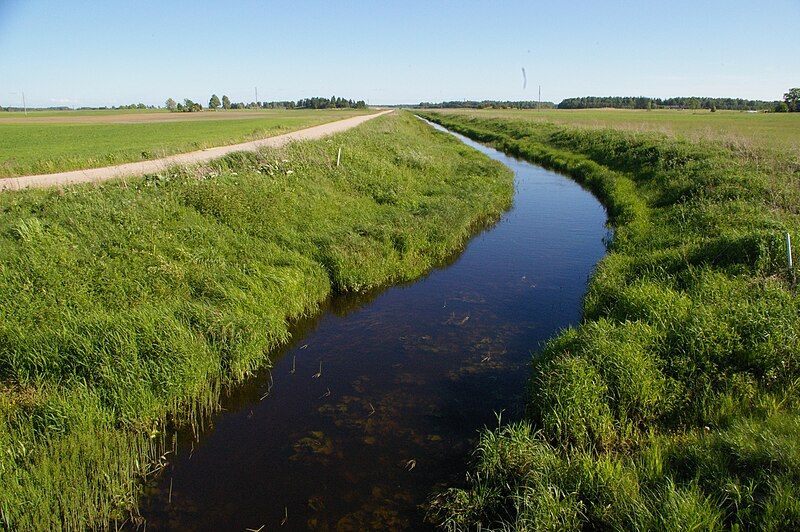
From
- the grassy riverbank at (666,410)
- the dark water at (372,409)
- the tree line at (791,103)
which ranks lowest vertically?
the dark water at (372,409)

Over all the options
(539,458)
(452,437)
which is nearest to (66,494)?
(452,437)

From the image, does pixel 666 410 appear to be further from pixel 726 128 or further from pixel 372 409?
pixel 726 128

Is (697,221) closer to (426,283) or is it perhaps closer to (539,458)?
(426,283)

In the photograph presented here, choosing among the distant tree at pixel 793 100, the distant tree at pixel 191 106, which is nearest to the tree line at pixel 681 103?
the distant tree at pixel 793 100

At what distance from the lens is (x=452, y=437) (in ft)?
21.5

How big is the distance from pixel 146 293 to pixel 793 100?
126m

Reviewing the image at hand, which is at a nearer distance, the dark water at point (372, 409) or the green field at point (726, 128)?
the dark water at point (372, 409)

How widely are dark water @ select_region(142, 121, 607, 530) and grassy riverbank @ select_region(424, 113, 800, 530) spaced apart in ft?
2.24

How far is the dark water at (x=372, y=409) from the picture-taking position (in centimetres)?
550

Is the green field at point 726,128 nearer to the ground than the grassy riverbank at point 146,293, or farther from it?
farther from it

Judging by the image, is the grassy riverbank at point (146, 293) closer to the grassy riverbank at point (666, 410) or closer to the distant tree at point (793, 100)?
the grassy riverbank at point (666, 410)

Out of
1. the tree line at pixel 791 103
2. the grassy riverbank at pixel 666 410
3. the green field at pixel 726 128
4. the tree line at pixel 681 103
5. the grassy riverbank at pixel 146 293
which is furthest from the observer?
the tree line at pixel 681 103

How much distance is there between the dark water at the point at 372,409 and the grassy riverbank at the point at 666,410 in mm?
682

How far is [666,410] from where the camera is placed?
247 inches
